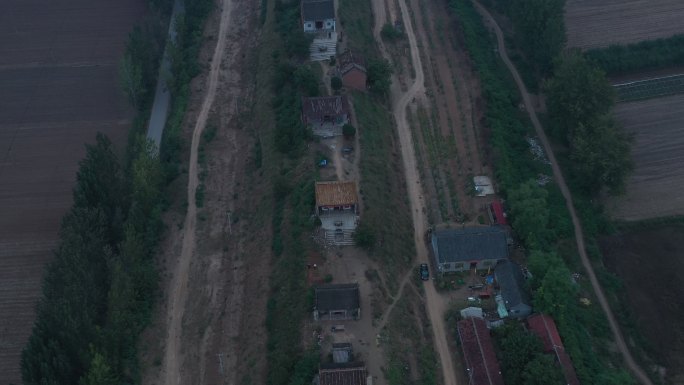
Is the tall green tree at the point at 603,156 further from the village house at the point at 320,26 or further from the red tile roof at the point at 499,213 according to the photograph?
the village house at the point at 320,26

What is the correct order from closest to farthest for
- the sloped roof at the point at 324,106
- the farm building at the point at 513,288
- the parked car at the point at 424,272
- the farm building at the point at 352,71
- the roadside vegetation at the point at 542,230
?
1. the roadside vegetation at the point at 542,230
2. the farm building at the point at 513,288
3. the parked car at the point at 424,272
4. the sloped roof at the point at 324,106
5. the farm building at the point at 352,71

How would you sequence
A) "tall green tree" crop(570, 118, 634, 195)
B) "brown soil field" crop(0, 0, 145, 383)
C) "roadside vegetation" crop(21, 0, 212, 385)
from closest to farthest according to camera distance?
"roadside vegetation" crop(21, 0, 212, 385)
"brown soil field" crop(0, 0, 145, 383)
"tall green tree" crop(570, 118, 634, 195)

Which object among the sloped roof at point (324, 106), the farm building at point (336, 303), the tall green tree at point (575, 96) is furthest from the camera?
the tall green tree at point (575, 96)

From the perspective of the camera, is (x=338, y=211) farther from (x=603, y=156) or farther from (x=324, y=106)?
(x=603, y=156)

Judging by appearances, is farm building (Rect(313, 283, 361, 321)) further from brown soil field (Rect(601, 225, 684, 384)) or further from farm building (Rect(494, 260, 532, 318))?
brown soil field (Rect(601, 225, 684, 384))

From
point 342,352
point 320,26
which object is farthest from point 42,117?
point 342,352

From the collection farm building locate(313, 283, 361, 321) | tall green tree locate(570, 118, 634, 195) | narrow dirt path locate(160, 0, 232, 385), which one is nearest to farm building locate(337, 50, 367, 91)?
narrow dirt path locate(160, 0, 232, 385)

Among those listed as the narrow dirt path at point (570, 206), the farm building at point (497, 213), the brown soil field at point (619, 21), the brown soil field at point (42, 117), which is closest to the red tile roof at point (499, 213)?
the farm building at point (497, 213)

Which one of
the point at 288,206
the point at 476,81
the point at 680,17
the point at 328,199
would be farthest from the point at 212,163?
the point at 680,17
